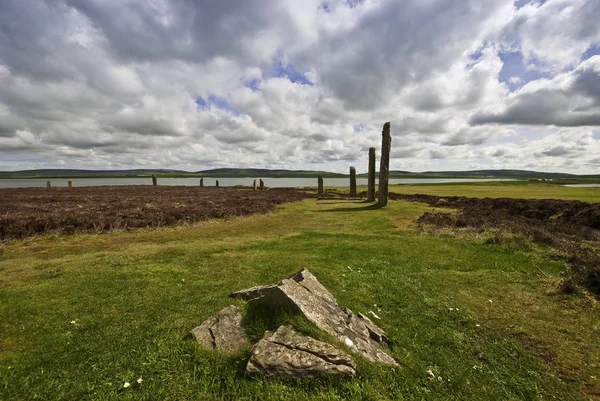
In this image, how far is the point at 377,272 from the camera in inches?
367

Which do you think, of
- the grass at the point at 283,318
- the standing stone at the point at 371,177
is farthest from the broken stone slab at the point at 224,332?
the standing stone at the point at 371,177

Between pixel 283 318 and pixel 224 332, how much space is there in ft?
3.38

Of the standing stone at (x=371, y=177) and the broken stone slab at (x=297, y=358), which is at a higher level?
the standing stone at (x=371, y=177)

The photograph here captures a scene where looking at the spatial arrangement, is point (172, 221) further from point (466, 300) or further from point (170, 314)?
point (466, 300)

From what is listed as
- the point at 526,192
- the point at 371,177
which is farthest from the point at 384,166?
the point at 526,192

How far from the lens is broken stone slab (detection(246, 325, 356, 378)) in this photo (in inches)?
159

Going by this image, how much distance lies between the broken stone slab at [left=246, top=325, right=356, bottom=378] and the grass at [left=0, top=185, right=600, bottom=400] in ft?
0.44

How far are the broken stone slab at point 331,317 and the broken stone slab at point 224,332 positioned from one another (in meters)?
0.52

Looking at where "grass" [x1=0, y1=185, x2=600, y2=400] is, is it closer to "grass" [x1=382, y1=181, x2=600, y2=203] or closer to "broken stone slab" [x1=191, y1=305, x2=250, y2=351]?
"broken stone slab" [x1=191, y1=305, x2=250, y2=351]

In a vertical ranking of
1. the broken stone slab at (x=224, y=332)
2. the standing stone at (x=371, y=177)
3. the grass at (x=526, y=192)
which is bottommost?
the broken stone slab at (x=224, y=332)

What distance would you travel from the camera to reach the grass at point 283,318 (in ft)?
13.5

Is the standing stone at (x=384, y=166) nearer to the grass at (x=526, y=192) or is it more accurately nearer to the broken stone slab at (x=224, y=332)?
the grass at (x=526, y=192)

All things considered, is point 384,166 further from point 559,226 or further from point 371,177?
point 559,226

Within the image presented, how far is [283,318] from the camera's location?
5.00 meters
